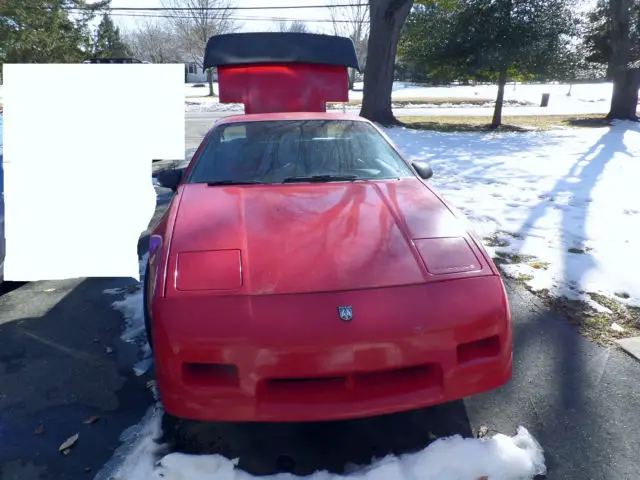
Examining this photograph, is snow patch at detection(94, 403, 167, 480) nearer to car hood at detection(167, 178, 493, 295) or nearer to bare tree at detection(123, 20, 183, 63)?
car hood at detection(167, 178, 493, 295)

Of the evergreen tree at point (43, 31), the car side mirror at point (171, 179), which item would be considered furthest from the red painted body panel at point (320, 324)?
the evergreen tree at point (43, 31)

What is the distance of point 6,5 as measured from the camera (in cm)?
1994

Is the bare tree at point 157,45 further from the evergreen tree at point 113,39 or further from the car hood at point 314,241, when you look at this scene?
the car hood at point 314,241

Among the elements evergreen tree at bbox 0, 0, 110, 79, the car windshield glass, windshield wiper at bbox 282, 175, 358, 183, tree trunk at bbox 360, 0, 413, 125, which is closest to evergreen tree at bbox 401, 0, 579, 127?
tree trunk at bbox 360, 0, 413, 125

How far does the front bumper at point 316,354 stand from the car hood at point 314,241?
11 centimetres

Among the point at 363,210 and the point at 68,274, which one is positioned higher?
the point at 363,210

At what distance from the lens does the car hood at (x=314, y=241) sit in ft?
7.02

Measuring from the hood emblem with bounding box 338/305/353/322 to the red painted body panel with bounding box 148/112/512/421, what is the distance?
2 centimetres

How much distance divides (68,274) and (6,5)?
2170 centimetres

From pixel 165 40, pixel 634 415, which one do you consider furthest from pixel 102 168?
pixel 165 40

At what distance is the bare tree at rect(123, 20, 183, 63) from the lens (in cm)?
4347

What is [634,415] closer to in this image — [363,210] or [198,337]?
[363,210]

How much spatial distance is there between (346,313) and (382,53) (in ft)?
45.5

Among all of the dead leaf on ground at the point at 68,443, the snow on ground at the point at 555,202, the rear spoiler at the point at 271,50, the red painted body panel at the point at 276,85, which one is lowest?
the dead leaf on ground at the point at 68,443
